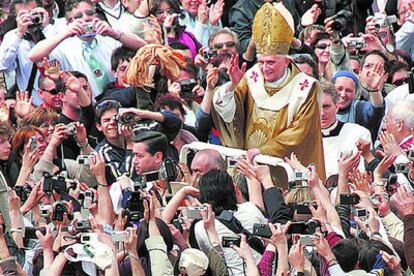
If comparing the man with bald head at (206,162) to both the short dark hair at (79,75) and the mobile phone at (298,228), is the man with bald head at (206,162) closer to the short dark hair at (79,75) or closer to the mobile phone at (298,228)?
the short dark hair at (79,75)

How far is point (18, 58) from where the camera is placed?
746 inches

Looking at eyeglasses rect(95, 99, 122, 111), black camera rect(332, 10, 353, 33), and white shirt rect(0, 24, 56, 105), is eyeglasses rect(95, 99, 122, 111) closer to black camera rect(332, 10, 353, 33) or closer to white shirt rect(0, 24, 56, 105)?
white shirt rect(0, 24, 56, 105)

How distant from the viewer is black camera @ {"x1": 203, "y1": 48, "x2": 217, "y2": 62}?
18928 mm

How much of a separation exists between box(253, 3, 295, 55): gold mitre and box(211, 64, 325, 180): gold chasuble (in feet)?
0.82

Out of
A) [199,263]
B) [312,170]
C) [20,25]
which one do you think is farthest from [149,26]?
[199,263]

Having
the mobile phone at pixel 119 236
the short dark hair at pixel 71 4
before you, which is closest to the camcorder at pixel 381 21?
the short dark hair at pixel 71 4

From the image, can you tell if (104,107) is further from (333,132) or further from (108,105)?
(333,132)

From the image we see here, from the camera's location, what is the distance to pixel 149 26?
19.4 metres

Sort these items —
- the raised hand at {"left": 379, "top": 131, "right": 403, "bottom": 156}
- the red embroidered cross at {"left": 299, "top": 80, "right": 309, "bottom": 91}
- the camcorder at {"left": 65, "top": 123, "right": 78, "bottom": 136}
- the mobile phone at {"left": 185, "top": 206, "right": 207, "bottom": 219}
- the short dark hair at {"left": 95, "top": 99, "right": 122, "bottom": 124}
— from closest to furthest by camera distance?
the mobile phone at {"left": 185, "top": 206, "right": 207, "bottom": 219} < the raised hand at {"left": 379, "top": 131, "right": 403, "bottom": 156} < the camcorder at {"left": 65, "top": 123, "right": 78, "bottom": 136} < the short dark hair at {"left": 95, "top": 99, "right": 122, "bottom": 124} < the red embroidered cross at {"left": 299, "top": 80, "right": 309, "bottom": 91}

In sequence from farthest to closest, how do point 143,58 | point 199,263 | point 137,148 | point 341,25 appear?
point 341,25
point 143,58
point 137,148
point 199,263

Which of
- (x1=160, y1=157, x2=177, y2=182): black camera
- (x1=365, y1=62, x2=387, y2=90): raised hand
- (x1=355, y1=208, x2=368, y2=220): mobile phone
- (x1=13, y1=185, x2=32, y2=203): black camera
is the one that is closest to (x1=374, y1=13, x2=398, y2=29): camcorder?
(x1=365, y1=62, x2=387, y2=90): raised hand

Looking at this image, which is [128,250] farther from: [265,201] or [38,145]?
[38,145]

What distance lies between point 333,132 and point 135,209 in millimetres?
3652

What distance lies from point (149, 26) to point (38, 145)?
113 inches
